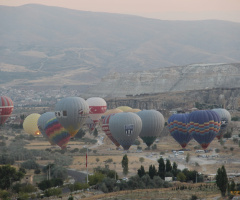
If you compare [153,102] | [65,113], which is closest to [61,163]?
[65,113]

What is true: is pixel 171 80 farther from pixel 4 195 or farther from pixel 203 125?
pixel 4 195

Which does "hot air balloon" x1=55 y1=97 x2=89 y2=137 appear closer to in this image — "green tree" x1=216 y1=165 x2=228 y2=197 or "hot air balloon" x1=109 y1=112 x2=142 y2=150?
"hot air balloon" x1=109 y1=112 x2=142 y2=150

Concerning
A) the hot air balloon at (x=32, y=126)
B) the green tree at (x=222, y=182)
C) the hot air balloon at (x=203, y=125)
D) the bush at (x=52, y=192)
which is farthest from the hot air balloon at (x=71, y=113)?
the green tree at (x=222, y=182)

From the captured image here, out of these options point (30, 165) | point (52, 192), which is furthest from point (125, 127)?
point (52, 192)

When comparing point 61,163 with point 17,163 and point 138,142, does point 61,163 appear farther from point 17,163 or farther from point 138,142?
point 138,142

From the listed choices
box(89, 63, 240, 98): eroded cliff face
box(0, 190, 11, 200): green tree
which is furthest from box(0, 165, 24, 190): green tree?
box(89, 63, 240, 98): eroded cliff face

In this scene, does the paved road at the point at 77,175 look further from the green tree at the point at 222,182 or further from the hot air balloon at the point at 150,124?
the hot air balloon at the point at 150,124

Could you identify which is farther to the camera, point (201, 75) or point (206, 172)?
point (201, 75)
